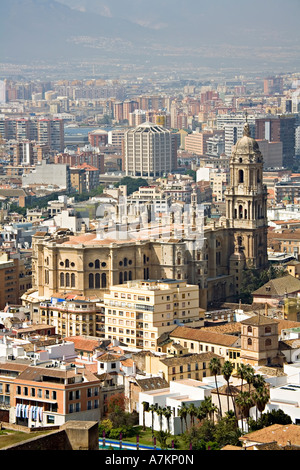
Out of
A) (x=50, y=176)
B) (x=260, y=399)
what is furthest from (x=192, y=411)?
(x=50, y=176)

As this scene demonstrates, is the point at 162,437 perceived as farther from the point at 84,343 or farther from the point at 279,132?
the point at 279,132

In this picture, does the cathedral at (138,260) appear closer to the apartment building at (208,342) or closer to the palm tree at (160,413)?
the apartment building at (208,342)

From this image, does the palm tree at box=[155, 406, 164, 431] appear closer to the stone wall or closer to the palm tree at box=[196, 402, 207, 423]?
the palm tree at box=[196, 402, 207, 423]

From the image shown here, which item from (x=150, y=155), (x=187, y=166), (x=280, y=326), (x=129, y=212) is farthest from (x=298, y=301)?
(x=187, y=166)

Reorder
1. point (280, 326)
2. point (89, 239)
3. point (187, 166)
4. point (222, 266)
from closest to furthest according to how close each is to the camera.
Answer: point (280, 326) → point (89, 239) → point (222, 266) → point (187, 166)

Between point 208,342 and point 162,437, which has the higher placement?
point 208,342

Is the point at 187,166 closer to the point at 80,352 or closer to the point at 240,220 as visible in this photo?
the point at 240,220
